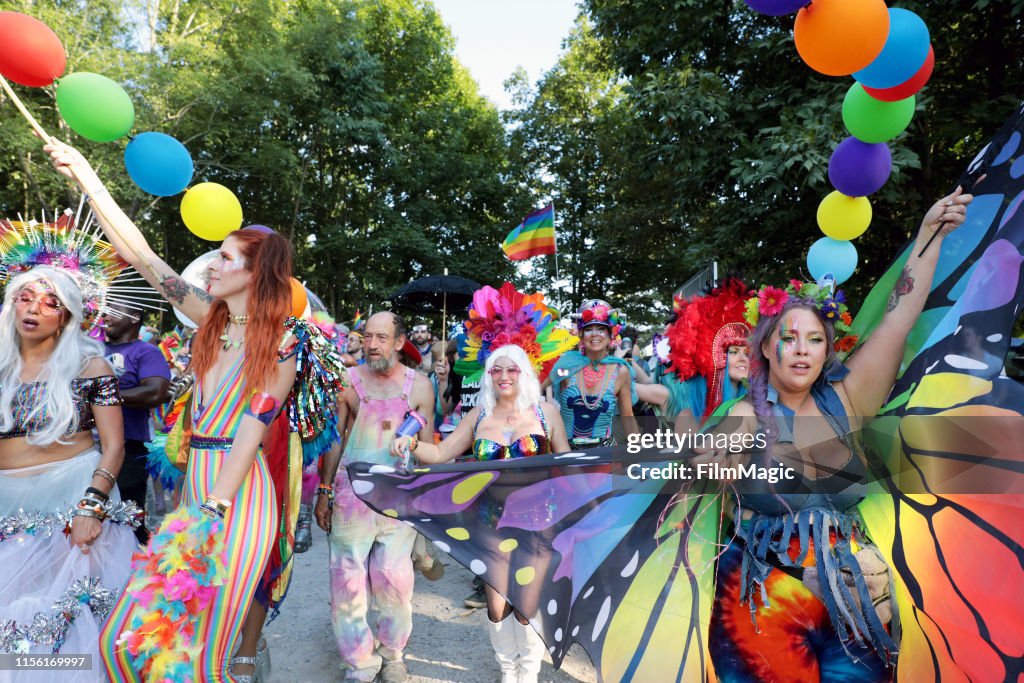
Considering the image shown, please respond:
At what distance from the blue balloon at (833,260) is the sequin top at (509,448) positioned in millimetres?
2166

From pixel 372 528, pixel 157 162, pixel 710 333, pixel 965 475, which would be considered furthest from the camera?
pixel 710 333

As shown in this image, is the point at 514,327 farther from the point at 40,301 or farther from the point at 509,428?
the point at 40,301

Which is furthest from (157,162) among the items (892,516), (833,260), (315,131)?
(315,131)

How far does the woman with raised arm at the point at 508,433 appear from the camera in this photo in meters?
3.46

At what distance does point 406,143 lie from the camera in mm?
22938

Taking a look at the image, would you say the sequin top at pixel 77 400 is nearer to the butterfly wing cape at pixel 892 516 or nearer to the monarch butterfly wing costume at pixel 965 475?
the butterfly wing cape at pixel 892 516

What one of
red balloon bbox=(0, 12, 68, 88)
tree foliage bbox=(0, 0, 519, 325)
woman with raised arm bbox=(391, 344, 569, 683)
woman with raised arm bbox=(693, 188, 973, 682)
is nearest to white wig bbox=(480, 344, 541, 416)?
woman with raised arm bbox=(391, 344, 569, 683)

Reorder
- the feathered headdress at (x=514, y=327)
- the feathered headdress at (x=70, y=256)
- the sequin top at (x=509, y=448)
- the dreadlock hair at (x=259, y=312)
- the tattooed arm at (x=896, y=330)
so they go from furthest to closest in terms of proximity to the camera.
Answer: the feathered headdress at (x=514, y=327)
the sequin top at (x=509, y=448)
the feathered headdress at (x=70, y=256)
the dreadlock hair at (x=259, y=312)
the tattooed arm at (x=896, y=330)

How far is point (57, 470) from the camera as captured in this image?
296cm

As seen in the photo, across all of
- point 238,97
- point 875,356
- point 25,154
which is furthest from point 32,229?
point 238,97

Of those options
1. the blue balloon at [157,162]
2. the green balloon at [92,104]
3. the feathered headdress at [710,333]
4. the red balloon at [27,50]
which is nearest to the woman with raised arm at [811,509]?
the feathered headdress at [710,333]

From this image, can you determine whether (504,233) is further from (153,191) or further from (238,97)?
(153,191)

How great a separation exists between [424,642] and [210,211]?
3029 millimetres

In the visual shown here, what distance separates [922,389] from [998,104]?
7.00 m
